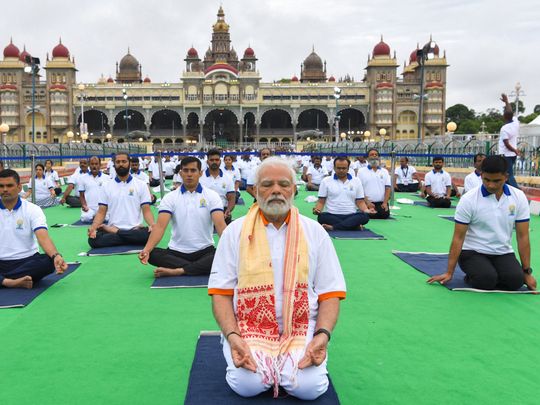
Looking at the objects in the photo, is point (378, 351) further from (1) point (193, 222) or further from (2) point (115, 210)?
(2) point (115, 210)

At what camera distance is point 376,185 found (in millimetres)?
10297

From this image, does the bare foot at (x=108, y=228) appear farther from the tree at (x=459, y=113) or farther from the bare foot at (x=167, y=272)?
the tree at (x=459, y=113)

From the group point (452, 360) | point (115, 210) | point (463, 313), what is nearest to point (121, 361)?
point (452, 360)

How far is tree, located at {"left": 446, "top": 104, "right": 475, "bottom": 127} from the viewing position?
94.4m

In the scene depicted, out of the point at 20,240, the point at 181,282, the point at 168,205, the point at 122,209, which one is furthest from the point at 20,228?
the point at 122,209

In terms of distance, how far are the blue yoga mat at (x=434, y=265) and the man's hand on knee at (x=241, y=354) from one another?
3009mm

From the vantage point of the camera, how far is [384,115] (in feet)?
228

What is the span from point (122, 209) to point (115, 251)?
1.86ft

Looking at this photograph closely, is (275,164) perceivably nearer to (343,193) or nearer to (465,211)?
(465,211)

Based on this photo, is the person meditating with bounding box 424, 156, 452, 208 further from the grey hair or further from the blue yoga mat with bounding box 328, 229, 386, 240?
the grey hair

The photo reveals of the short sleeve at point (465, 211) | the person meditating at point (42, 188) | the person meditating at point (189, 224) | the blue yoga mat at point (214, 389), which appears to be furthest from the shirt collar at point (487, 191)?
the person meditating at point (42, 188)

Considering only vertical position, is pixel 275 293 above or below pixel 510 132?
below

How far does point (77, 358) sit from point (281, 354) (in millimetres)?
1534

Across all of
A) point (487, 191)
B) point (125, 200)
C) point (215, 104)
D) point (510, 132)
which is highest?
point (215, 104)
